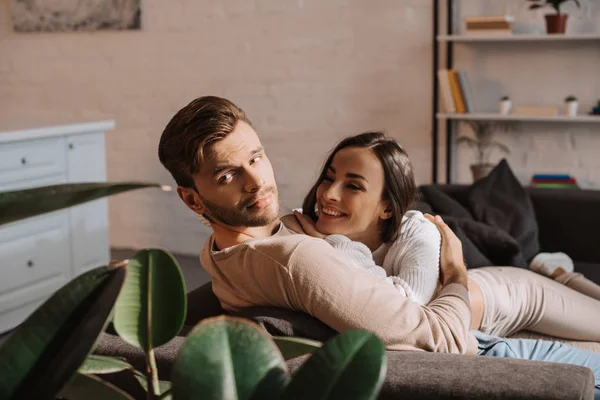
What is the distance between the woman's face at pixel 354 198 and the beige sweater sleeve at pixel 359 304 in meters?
0.33

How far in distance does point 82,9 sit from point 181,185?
12.3 feet

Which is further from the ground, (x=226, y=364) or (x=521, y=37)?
(x=521, y=37)

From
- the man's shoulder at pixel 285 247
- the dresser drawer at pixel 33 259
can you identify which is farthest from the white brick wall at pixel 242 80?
the man's shoulder at pixel 285 247

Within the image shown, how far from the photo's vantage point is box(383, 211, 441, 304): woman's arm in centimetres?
164

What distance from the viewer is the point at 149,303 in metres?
0.65

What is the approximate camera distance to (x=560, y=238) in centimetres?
305

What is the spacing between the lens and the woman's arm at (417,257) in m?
1.64

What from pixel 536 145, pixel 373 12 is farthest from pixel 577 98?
pixel 373 12

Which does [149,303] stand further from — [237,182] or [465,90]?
[465,90]

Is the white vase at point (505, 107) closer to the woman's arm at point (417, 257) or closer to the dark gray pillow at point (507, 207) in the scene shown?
the dark gray pillow at point (507, 207)

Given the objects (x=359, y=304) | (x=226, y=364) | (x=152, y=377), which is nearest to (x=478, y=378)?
(x=359, y=304)

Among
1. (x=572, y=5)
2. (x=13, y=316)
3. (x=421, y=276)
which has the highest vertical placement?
(x=572, y=5)

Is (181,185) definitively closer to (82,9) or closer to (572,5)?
(572,5)

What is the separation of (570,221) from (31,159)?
219 cm
